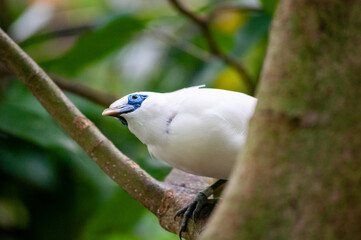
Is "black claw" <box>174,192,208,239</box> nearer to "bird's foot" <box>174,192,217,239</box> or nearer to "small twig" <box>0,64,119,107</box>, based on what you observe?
"bird's foot" <box>174,192,217,239</box>

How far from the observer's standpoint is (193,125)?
91 centimetres

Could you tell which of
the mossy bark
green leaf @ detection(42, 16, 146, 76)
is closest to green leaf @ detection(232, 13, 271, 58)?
green leaf @ detection(42, 16, 146, 76)

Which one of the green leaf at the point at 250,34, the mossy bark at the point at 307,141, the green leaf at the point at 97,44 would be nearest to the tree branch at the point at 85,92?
the green leaf at the point at 97,44

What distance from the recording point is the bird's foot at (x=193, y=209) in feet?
3.33

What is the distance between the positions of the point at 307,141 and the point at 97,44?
63.7 inches

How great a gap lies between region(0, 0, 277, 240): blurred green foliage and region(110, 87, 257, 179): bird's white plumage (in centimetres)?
65

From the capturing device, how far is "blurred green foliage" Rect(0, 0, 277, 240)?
1668 millimetres

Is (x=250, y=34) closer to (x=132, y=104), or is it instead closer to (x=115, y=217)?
(x=115, y=217)

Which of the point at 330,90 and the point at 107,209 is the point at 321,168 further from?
the point at 107,209

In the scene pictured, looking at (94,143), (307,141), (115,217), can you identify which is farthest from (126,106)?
(115,217)

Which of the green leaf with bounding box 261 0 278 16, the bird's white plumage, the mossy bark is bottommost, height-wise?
the green leaf with bounding box 261 0 278 16

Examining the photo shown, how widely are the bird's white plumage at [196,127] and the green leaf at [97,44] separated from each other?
3.21 feet

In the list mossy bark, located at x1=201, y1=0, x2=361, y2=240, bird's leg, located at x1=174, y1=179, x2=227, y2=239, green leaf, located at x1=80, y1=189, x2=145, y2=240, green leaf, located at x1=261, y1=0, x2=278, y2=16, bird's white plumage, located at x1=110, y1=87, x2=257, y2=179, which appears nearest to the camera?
mossy bark, located at x1=201, y1=0, x2=361, y2=240

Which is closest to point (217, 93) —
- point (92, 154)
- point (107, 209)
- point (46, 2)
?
point (92, 154)
